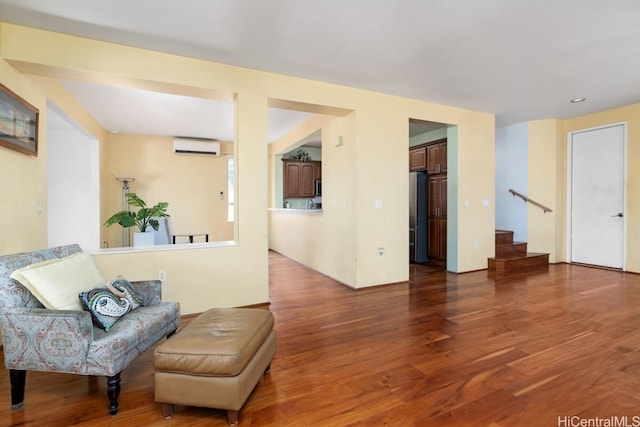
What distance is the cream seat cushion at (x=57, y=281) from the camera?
1708mm

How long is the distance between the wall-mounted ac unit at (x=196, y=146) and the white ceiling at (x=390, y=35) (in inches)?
108

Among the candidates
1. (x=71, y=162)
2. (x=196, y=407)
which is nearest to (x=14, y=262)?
(x=196, y=407)

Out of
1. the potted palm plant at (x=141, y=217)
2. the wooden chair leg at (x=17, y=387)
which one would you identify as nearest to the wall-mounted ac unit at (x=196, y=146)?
the potted palm plant at (x=141, y=217)

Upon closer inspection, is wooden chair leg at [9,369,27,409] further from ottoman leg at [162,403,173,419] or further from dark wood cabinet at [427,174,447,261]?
dark wood cabinet at [427,174,447,261]

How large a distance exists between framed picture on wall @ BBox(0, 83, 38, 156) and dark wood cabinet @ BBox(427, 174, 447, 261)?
539 cm

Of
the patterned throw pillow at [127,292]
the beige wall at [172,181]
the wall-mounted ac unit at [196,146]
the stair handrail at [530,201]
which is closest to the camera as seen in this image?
the patterned throw pillow at [127,292]

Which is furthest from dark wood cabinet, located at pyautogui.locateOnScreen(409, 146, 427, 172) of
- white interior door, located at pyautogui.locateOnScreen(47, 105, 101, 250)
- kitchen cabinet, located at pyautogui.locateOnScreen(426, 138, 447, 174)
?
white interior door, located at pyautogui.locateOnScreen(47, 105, 101, 250)

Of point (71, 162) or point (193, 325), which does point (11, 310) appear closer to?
point (193, 325)

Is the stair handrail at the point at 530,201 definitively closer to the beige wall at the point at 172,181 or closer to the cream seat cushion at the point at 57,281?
the beige wall at the point at 172,181

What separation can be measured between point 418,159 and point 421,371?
4.62 metres

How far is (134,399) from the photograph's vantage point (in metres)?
1.75

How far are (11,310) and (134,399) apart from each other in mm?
809

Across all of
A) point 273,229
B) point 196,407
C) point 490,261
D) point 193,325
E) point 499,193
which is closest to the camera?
point 196,407

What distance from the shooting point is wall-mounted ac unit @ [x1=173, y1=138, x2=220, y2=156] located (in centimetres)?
652
